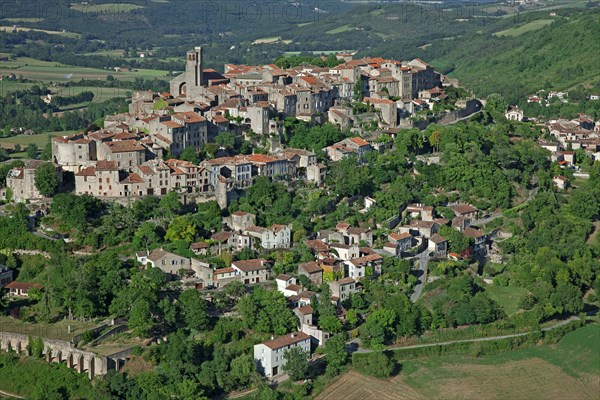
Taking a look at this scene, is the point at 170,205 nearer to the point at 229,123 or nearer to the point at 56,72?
the point at 229,123

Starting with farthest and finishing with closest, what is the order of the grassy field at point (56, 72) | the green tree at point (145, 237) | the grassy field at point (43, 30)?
the grassy field at point (43, 30) < the grassy field at point (56, 72) < the green tree at point (145, 237)

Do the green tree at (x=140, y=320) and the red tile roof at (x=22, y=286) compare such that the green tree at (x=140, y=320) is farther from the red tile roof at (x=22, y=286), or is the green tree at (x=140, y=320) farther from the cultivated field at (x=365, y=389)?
the cultivated field at (x=365, y=389)

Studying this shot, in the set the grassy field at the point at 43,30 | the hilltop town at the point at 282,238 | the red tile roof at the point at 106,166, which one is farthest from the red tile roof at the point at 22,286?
the grassy field at the point at 43,30

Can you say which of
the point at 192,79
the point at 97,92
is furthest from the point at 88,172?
the point at 97,92

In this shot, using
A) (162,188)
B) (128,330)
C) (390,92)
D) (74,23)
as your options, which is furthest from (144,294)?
(74,23)

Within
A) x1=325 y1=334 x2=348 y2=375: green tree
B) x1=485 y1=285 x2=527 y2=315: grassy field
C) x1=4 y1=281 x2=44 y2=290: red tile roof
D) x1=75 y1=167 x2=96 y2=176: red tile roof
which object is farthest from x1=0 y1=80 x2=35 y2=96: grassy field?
x1=325 y1=334 x2=348 y2=375: green tree

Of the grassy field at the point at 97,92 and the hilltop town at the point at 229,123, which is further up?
the hilltop town at the point at 229,123

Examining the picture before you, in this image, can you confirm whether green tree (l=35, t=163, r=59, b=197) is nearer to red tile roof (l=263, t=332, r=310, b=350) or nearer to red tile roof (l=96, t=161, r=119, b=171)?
red tile roof (l=96, t=161, r=119, b=171)
